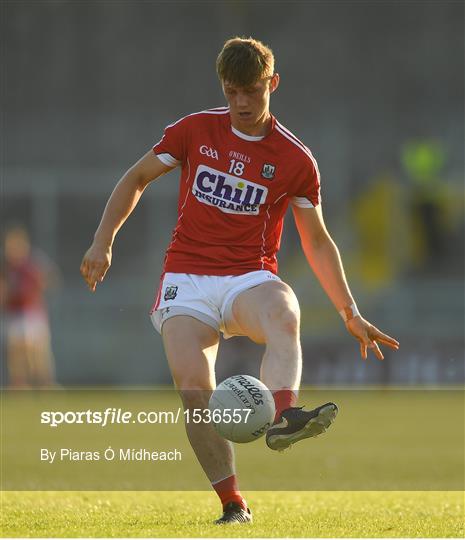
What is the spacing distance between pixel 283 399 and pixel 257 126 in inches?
54.8

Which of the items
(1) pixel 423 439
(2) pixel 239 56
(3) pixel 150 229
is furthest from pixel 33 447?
(3) pixel 150 229

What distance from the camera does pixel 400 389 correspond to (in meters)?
18.8

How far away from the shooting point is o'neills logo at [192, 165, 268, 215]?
5.98 metres

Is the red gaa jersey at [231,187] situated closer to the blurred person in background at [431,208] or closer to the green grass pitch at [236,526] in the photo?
the green grass pitch at [236,526]

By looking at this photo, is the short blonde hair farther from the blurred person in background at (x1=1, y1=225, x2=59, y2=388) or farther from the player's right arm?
the blurred person in background at (x1=1, y1=225, x2=59, y2=388)

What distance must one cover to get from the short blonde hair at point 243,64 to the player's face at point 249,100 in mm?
34

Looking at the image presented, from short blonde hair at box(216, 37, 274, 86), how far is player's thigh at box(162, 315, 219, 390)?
118 centimetres

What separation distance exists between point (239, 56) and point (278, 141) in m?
0.56

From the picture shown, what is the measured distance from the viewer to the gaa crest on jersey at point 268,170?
5977 millimetres

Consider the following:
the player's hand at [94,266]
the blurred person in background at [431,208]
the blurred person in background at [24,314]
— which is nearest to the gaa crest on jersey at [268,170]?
the player's hand at [94,266]

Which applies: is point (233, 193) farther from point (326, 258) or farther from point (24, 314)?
point (24, 314)

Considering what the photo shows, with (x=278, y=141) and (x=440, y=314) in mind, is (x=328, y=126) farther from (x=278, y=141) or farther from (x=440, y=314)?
(x=278, y=141)

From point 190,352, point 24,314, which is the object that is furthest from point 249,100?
point 24,314

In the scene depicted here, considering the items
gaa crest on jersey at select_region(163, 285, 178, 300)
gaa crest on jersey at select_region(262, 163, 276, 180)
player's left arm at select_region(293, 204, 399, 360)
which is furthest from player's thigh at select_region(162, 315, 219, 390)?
gaa crest on jersey at select_region(262, 163, 276, 180)
